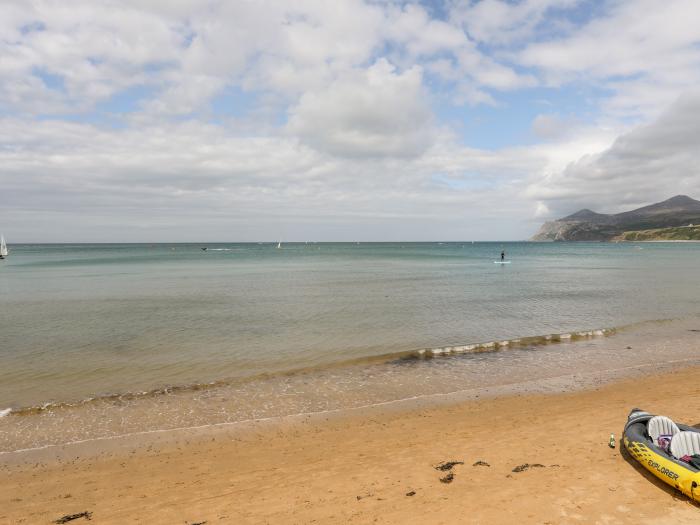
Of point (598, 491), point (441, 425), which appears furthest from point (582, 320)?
point (598, 491)

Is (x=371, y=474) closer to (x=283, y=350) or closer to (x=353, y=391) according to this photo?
(x=353, y=391)

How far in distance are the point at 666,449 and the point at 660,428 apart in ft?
2.16

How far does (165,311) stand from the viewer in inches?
1177

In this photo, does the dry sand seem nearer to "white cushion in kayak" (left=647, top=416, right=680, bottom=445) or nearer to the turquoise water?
"white cushion in kayak" (left=647, top=416, right=680, bottom=445)

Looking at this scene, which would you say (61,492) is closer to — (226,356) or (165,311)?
(226,356)

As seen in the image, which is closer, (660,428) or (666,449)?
(666,449)

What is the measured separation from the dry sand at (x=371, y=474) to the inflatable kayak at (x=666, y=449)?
9.6 inches

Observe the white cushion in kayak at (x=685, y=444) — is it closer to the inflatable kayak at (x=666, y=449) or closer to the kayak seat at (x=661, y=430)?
the inflatable kayak at (x=666, y=449)

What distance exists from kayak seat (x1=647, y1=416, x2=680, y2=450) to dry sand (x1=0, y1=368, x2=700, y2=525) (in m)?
0.80

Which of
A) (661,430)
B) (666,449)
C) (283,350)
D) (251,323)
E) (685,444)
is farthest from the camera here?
(251,323)

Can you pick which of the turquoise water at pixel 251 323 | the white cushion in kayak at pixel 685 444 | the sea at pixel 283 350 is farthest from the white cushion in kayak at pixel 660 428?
the turquoise water at pixel 251 323

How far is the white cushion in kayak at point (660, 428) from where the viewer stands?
9.12 m

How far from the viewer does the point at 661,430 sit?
921 centimetres

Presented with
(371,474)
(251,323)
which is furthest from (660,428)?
(251,323)
